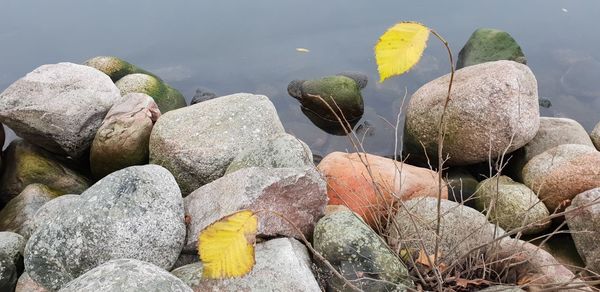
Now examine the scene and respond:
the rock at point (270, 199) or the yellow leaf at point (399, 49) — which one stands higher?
the yellow leaf at point (399, 49)

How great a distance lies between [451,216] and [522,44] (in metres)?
5.38

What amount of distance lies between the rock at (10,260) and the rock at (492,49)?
590cm

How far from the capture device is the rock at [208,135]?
14.7ft

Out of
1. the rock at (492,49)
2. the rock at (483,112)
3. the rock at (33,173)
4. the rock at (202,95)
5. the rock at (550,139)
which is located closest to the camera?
the rock at (483,112)

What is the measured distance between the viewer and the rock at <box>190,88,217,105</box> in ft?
23.8

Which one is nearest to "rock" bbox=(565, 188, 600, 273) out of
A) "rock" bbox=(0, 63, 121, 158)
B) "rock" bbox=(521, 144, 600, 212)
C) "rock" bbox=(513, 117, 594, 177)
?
"rock" bbox=(521, 144, 600, 212)

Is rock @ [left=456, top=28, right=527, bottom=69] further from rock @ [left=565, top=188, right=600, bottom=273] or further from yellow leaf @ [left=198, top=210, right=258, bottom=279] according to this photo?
yellow leaf @ [left=198, top=210, right=258, bottom=279]

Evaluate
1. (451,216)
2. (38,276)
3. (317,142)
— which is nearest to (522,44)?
(317,142)

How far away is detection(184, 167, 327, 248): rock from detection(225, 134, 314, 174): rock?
0.34 meters

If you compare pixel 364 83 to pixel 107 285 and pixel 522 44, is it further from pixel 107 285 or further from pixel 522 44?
pixel 107 285

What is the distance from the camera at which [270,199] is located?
3289 mm

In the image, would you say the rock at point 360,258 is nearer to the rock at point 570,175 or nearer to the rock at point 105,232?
the rock at point 105,232

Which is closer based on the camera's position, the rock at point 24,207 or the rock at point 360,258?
the rock at point 360,258

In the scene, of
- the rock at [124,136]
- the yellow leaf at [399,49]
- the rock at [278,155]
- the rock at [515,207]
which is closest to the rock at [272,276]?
the rock at [278,155]
